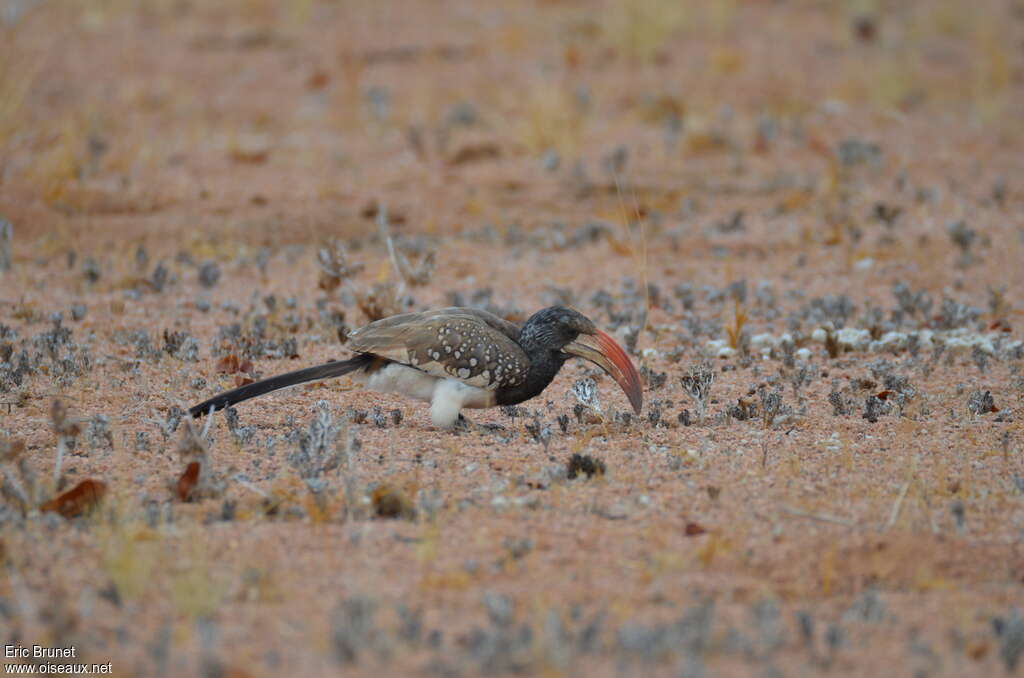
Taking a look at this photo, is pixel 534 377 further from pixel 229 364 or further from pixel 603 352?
pixel 229 364

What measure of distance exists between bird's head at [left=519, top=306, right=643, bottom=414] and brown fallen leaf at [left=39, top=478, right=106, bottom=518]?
2097 millimetres

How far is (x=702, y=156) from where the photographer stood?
1281 centimetres

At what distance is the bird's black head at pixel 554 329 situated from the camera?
5.99 m

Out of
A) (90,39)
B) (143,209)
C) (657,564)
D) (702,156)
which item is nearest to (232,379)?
(657,564)

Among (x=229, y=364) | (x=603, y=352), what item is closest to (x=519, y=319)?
(x=229, y=364)

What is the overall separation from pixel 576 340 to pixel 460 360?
0.61 metres

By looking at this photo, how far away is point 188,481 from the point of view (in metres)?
4.86

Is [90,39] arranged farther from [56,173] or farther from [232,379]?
[232,379]

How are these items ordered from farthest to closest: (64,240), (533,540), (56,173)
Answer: (56,173) → (64,240) → (533,540)

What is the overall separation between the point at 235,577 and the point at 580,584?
1.12 meters

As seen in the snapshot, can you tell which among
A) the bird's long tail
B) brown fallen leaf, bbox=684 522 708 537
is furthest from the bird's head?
brown fallen leaf, bbox=684 522 708 537

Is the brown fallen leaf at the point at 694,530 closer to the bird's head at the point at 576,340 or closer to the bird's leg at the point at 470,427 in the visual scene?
the bird's head at the point at 576,340

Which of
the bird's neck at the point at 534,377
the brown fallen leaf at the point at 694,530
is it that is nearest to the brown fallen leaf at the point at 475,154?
the bird's neck at the point at 534,377

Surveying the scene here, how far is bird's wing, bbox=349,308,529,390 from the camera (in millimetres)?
5793
